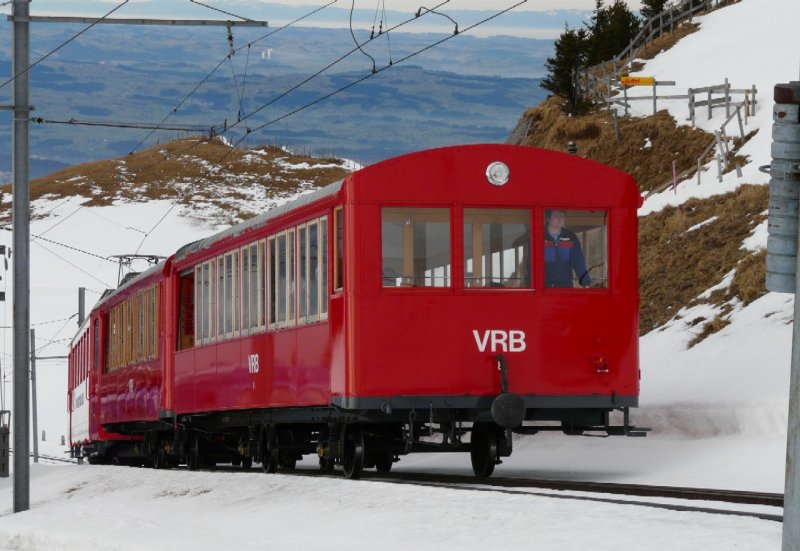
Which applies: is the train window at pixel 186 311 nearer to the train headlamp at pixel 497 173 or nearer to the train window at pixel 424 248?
the train window at pixel 424 248

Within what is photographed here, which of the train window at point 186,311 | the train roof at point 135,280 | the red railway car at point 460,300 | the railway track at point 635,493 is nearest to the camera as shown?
the railway track at point 635,493

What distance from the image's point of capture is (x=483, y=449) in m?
17.8

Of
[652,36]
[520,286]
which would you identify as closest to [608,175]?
[520,286]

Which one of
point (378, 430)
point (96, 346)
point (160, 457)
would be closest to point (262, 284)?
point (378, 430)

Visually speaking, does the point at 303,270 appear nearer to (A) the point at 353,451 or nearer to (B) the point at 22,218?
(A) the point at 353,451

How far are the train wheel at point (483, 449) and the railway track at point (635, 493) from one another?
0.56ft

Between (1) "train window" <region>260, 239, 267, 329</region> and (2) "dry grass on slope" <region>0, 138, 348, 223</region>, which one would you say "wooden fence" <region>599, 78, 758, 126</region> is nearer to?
(1) "train window" <region>260, 239, 267, 329</region>

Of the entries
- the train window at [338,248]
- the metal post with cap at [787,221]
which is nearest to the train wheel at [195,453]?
the train window at [338,248]

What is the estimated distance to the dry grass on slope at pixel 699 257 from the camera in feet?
103

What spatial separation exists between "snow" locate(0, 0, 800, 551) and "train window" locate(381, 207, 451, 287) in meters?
2.17

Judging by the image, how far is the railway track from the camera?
1195 centimetres

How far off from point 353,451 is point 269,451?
9.40 feet

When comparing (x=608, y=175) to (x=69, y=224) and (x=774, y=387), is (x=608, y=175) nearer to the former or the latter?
(x=774, y=387)

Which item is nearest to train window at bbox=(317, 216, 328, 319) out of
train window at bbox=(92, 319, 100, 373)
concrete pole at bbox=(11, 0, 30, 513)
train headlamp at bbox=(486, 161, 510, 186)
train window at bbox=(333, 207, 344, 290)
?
train window at bbox=(333, 207, 344, 290)
